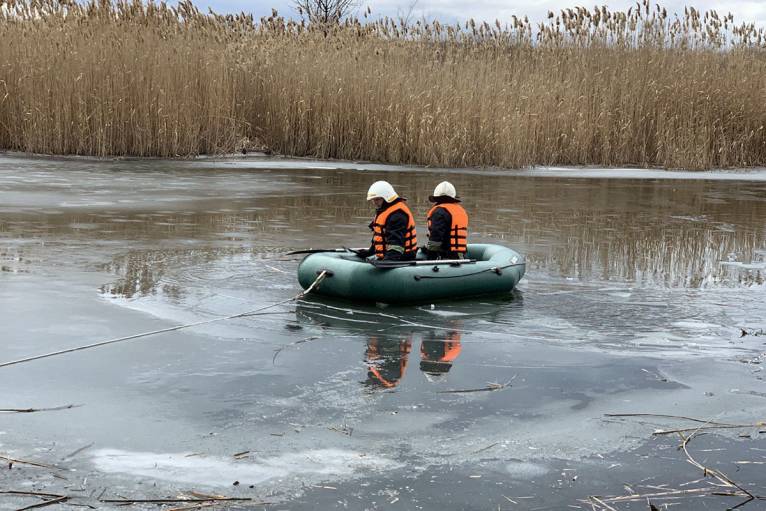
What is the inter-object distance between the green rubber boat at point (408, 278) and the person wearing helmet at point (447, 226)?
31cm

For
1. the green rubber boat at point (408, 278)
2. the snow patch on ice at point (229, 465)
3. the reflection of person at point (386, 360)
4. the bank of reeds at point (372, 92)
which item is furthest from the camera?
the bank of reeds at point (372, 92)

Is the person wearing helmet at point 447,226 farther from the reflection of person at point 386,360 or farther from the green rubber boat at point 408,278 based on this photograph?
the reflection of person at point 386,360

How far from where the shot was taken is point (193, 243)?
8398mm

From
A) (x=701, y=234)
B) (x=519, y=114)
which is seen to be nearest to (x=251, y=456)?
(x=701, y=234)

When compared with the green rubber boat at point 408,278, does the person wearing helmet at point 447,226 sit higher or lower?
higher

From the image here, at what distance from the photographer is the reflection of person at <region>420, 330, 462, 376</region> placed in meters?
4.89

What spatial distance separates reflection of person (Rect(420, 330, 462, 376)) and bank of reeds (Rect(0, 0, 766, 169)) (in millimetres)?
10447

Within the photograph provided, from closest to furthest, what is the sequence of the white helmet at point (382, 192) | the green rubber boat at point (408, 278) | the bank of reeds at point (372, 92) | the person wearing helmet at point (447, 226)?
the green rubber boat at point (408, 278) → the white helmet at point (382, 192) → the person wearing helmet at point (447, 226) → the bank of reeds at point (372, 92)

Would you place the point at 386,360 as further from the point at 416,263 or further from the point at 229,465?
the point at 416,263

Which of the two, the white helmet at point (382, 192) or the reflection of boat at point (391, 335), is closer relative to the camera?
the reflection of boat at point (391, 335)

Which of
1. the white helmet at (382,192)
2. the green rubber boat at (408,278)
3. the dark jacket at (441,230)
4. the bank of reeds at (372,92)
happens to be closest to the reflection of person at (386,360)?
the green rubber boat at (408,278)

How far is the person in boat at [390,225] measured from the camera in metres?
6.75

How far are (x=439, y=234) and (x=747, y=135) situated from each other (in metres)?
11.8

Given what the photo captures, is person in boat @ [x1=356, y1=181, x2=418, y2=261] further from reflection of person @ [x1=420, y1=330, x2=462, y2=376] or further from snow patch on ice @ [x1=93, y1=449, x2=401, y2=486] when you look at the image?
snow patch on ice @ [x1=93, y1=449, x2=401, y2=486]
